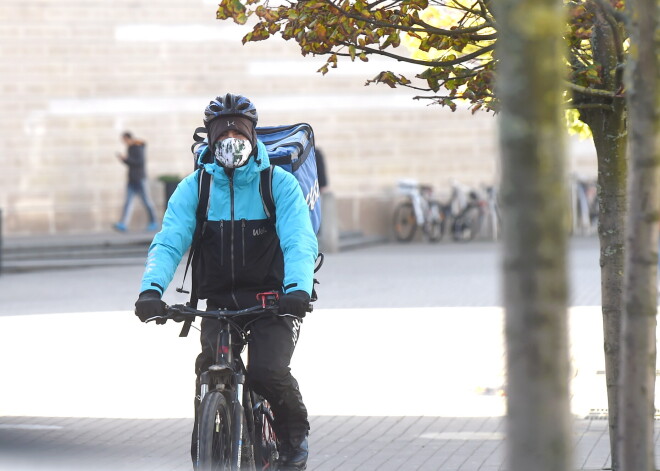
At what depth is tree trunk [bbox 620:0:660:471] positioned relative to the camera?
10.6 feet

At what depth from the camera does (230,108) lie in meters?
5.19

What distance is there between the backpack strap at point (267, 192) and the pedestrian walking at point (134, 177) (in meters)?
17.8

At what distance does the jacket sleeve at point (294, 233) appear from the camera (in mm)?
4996

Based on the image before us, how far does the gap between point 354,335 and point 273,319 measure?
6297 millimetres

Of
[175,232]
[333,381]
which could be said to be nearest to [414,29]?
[175,232]

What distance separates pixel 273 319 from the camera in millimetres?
5207

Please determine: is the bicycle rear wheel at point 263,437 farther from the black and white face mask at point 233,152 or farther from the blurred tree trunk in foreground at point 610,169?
the blurred tree trunk in foreground at point 610,169

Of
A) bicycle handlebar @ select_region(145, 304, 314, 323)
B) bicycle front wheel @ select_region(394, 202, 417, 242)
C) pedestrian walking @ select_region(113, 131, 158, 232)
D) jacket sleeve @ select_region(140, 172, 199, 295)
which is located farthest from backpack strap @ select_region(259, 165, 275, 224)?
bicycle front wheel @ select_region(394, 202, 417, 242)

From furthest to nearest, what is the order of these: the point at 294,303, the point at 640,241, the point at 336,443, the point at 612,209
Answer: the point at 336,443, the point at 612,209, the point at 294,303, the point at 640,241

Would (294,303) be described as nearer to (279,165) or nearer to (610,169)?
(279,165)

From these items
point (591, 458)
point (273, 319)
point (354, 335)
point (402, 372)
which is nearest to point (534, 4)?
point (273, 319)

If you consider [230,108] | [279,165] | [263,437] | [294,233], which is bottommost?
[263,437]

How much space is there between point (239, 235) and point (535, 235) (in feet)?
9.05

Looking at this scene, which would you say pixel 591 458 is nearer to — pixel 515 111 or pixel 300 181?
pixel 300 181
